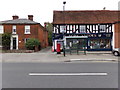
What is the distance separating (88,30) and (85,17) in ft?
8.47

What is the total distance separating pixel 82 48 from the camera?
2794 cm

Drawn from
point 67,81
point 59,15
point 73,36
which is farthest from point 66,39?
point 67,81

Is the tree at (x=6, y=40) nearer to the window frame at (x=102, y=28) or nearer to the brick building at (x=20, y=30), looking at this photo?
the brick building at (x=20, y=30)

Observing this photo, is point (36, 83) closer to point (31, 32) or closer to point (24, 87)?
point (24, 87)

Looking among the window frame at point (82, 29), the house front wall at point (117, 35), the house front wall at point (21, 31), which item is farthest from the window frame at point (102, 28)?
the house front wall at point (21, 31)

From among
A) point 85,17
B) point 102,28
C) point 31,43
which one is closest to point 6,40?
point 31,43

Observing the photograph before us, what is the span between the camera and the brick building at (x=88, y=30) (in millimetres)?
32219

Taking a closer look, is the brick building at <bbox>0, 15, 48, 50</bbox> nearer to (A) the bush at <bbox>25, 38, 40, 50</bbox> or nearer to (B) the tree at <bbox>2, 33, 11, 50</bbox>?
(B) the tree at <bbox>2, 33, 11, 50</bbox>

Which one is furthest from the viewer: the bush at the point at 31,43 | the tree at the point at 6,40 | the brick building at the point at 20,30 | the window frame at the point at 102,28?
the brick building at the point at 20,30

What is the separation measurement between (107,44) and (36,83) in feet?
88.5

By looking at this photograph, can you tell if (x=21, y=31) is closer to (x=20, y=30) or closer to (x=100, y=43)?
(x=20, y=30)

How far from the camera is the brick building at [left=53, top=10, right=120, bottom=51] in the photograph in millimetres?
32219

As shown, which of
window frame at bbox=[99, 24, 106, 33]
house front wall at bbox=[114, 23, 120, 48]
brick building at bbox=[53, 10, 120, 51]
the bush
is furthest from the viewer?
window frame at bbox=[99, 24, 106, 33]

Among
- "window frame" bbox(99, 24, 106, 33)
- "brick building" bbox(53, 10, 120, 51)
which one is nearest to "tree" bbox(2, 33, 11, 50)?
"brick building" bbox(53, 10, 120, 51)
